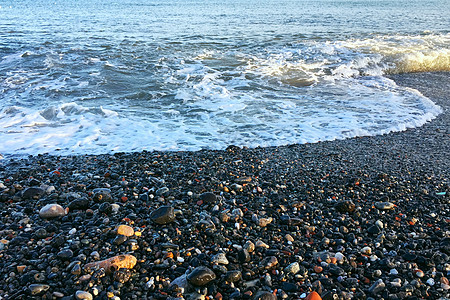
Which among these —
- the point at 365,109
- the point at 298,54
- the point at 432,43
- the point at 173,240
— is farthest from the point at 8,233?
the point at 432,43

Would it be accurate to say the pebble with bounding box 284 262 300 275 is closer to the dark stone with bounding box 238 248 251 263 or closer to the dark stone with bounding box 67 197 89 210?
the dark stone with bounding box 238 248 251 263

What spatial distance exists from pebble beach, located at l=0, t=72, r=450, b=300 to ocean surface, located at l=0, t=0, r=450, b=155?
3.99 feet

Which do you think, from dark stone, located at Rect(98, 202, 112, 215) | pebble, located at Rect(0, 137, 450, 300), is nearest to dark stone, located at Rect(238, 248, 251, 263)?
pebble, located at Rect(0, 137, 450, 300)

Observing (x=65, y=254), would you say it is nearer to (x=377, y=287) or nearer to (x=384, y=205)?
(x=377, y=287)

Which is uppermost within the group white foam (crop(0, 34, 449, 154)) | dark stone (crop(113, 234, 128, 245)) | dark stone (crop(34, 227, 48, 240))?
dark stone (crop(113, 234, 128, 245))

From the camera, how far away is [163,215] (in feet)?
10.4

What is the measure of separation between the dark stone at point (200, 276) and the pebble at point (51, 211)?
5.23 ft

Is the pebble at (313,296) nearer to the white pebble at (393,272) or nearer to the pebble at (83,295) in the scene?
the white pebble at (393,272)

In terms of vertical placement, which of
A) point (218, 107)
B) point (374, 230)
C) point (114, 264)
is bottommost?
point (218, 107)

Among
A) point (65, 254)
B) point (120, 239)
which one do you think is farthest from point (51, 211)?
point (120, 239)

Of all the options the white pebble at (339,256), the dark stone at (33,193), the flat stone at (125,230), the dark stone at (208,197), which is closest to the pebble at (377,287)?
the white pebble at (339,256)

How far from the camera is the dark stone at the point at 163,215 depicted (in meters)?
3.15

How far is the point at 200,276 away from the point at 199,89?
735 centimetres

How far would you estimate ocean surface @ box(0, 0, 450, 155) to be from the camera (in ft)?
20.4
